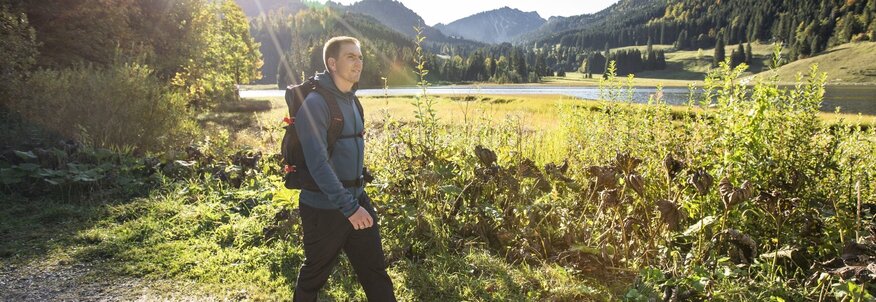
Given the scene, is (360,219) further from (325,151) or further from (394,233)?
(394,233)

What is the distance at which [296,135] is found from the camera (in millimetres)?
3039

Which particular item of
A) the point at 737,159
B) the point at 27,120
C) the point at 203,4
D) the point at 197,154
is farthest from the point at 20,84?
the point at 737,159

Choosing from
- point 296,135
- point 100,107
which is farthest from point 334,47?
A: point 100,107

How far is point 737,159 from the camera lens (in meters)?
3.78

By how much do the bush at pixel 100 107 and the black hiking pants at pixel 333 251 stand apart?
9334mm

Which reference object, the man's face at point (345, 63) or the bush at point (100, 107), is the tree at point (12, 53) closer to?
the bush at point (100, 107)

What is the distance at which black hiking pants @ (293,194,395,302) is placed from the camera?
3.09 m

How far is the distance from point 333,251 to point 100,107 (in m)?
10.8

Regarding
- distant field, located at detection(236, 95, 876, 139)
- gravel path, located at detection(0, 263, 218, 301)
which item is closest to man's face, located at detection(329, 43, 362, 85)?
gravel path, located at detection(0, 263, 218, 301)

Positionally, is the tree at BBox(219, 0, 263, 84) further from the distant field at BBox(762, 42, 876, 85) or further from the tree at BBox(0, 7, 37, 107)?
the distant field at BBox(762, 42, 876, 85)

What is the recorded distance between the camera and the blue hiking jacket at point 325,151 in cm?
283

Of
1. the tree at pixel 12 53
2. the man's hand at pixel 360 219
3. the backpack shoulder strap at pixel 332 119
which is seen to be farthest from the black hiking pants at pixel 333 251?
the tree at pixel 12 53

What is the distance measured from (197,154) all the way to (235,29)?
40224mm

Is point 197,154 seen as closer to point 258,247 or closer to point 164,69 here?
point 258,247
